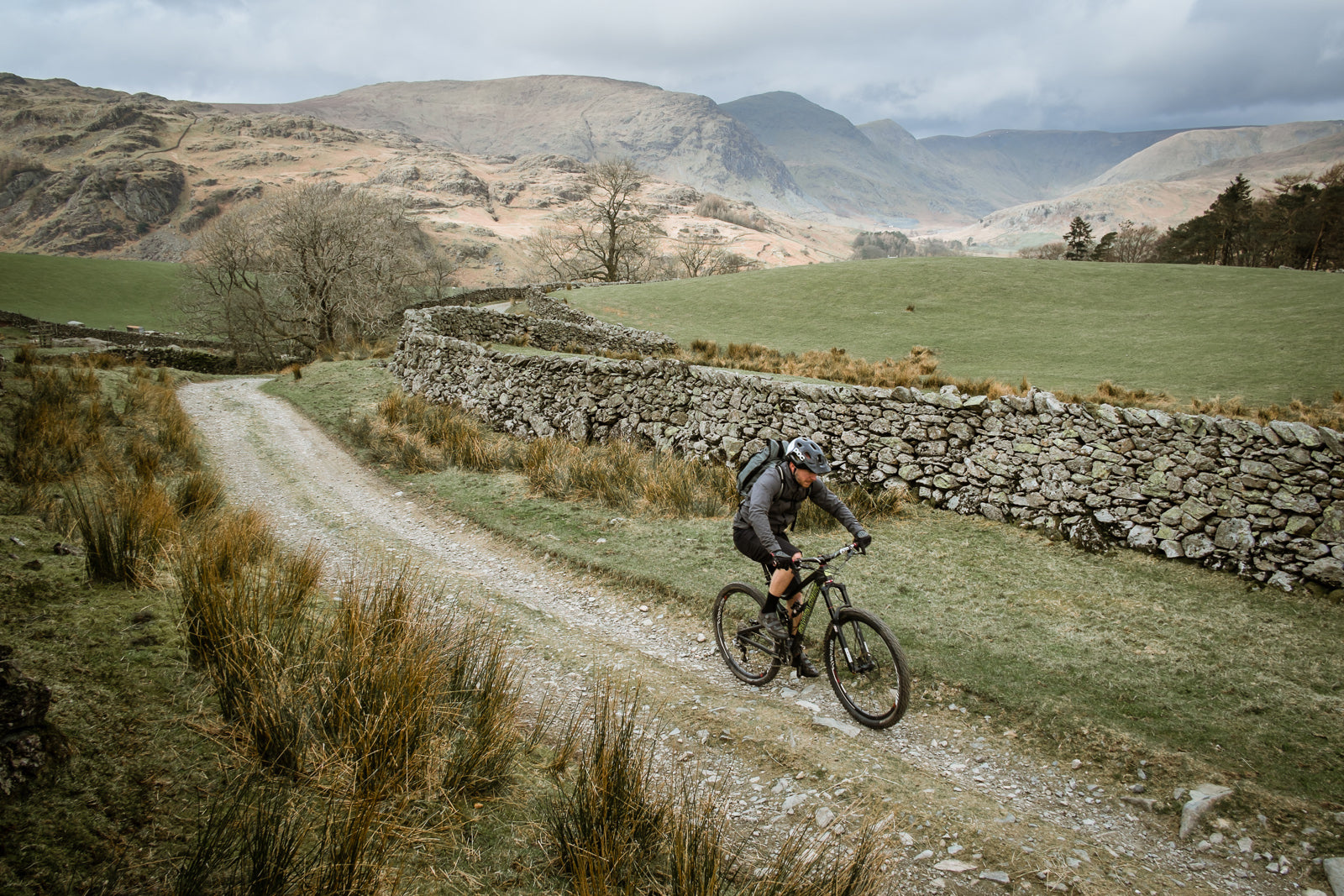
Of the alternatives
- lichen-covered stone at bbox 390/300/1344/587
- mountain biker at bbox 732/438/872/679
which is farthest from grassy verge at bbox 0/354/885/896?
lichen-covered stone at bbox 390/300/1344/587

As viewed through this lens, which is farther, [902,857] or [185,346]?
[185,346]

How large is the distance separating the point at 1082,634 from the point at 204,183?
171 m

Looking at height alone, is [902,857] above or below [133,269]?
below

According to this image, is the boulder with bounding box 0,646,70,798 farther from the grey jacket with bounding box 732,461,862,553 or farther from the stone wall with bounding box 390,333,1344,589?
the stone wall with bounding box 390,333,1344,589

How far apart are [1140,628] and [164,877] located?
25.1 feet

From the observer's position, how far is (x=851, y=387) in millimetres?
10609

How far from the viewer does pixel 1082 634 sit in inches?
237

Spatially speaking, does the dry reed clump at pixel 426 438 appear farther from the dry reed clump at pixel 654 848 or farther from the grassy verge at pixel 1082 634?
the dry reed clump at pixel 654 848

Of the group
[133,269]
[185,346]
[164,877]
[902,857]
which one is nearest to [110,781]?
[164,877]

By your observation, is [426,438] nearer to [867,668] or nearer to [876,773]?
[867,668]

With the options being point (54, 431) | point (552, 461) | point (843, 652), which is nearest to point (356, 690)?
point (843, 652)

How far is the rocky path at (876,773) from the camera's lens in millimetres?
3496

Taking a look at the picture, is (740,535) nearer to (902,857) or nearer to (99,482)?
(902,857)

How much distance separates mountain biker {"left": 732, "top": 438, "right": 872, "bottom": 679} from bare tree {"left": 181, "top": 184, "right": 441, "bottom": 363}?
106ft
